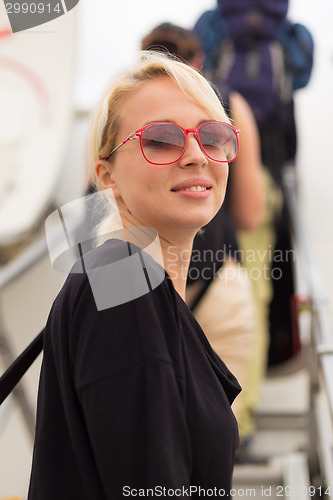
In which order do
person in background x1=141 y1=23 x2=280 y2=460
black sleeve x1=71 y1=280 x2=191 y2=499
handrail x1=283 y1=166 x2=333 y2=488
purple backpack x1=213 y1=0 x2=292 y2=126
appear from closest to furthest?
black sleeve x1=71 y1=280 x2=191 y2=499 → person in background x1=141 y1=23 x2=280 y2=460 → handrail x1=283 y1=166 x2=333 y2=488 → purple backpack x1=213 y1=0 x2=292 y2=126

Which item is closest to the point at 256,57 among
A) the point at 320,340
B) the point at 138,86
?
the point at 320,340

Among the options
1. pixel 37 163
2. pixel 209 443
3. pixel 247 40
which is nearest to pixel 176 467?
pixel 209 443

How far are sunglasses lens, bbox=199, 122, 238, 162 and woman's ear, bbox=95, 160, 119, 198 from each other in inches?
Result: 3.5

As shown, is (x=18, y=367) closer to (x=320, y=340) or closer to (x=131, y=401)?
(x=131, y=401)

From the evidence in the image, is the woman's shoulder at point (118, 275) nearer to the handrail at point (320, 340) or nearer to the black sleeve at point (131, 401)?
the black sleeve at point (131, 401)

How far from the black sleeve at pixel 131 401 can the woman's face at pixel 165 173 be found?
0.09 m

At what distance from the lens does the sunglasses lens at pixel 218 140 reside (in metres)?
0.57

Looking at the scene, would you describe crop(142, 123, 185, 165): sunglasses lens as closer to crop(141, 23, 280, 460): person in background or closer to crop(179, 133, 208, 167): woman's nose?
crop(179, 133, 208, 167): woman's nose

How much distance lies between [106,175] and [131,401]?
0.67ft

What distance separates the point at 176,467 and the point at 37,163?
199cm

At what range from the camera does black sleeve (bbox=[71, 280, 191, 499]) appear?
1.75ft

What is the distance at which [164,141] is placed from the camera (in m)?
0.56

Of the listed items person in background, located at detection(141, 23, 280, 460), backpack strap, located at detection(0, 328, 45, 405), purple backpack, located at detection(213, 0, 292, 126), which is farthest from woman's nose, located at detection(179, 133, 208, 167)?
purple backpack, located at detection(213, 0, 292, 126)

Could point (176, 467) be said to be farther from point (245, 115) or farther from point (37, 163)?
point (37, 163)
